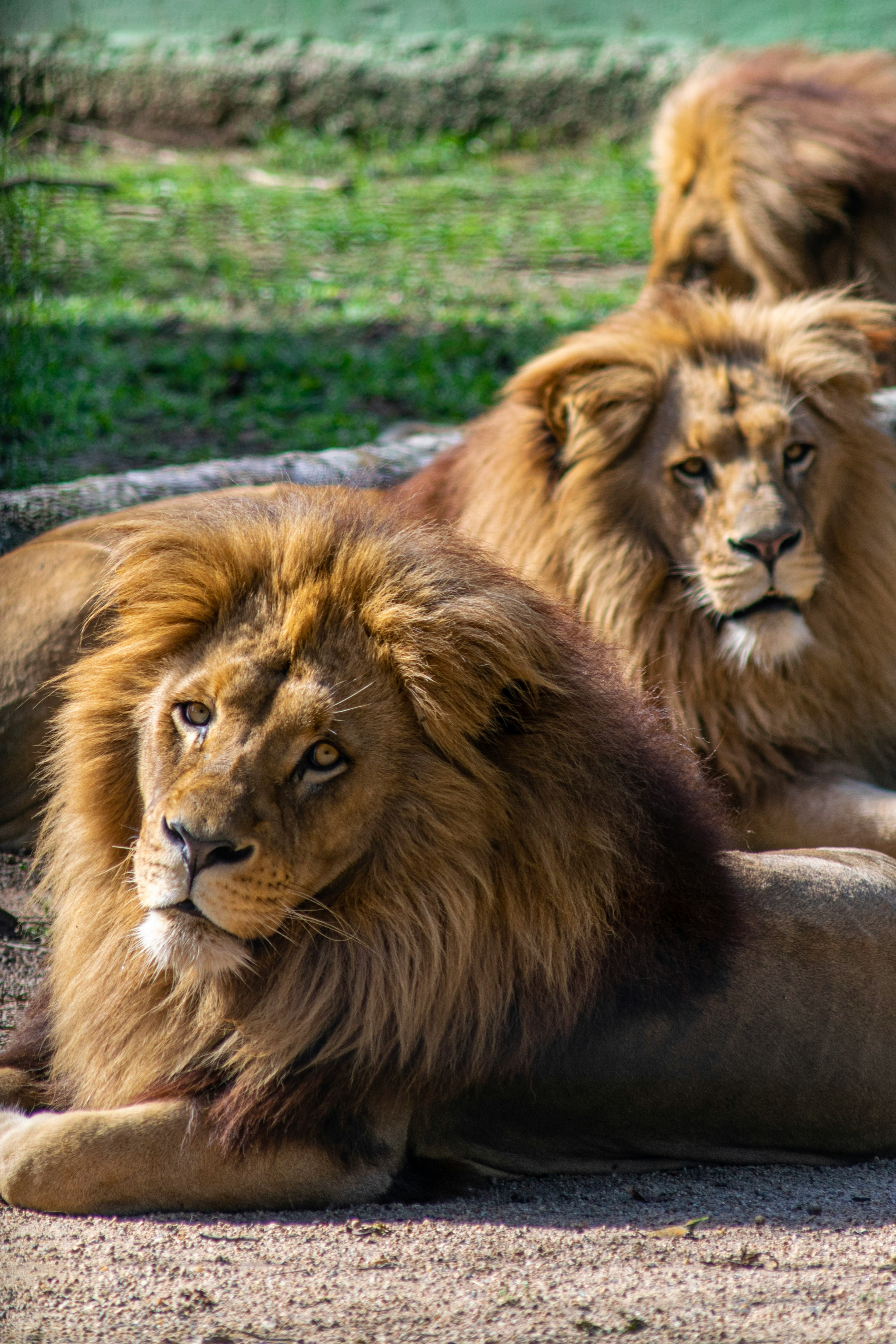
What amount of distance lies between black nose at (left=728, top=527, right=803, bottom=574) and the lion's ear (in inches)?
17.7

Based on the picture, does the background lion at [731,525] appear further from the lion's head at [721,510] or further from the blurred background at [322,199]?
the blurred background at [322,199]

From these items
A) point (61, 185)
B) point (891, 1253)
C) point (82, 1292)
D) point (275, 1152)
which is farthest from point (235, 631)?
point (61, 185)

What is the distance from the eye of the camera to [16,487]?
203 inches

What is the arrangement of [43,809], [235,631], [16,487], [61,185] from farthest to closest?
1. [61,185]
2. [16,487]
3. [43,809]
4. [235,631]

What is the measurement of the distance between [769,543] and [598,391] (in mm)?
605

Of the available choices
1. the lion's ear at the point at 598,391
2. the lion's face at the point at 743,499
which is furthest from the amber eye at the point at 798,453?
the lion's ear at the point at 598,391

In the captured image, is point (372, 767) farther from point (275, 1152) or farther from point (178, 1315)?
point (178, 1315)

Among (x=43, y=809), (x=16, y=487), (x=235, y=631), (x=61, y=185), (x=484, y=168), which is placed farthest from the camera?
(x=484, y=168)

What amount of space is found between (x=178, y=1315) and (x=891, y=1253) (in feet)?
3.26

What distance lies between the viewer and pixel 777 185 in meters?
5.11

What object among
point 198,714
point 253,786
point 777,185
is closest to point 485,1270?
point 253,786

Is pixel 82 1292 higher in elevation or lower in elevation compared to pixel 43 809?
lower

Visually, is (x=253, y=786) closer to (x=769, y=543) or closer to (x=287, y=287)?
(x=769, y=543)

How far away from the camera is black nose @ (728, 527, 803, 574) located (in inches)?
139
